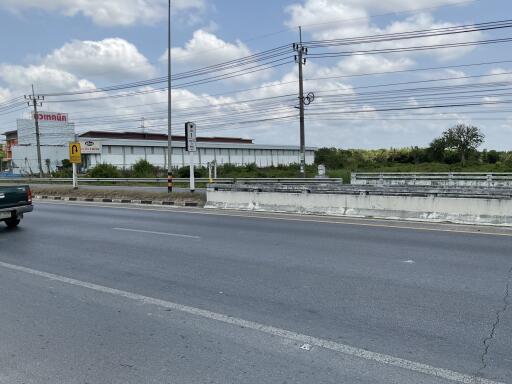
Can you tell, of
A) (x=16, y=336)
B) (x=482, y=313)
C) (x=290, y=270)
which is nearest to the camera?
(x=16, y=336)

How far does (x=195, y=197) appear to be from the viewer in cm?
2208

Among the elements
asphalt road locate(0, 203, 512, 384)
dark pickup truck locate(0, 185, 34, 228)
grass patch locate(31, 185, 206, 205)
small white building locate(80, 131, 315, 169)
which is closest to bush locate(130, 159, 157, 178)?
small white building locate(80, 131, 315, 169)

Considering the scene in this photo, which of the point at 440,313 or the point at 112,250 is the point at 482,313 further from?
the point at 112,250

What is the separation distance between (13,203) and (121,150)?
7208cm

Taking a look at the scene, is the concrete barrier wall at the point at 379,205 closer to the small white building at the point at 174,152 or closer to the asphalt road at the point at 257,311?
the asphalt road at the point at 257,311

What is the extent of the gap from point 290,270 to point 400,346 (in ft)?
11.0

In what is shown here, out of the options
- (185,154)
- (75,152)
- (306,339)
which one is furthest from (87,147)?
(306,339)

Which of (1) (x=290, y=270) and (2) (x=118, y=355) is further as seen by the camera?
(1) (x=290, y=270)

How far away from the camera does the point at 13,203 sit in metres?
13.9

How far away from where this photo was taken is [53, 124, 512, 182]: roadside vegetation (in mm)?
58938

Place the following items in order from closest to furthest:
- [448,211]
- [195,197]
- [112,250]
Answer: [112,250] < [448,211] < [195,197]

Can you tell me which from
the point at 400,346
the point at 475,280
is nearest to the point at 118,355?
the point at 400,346

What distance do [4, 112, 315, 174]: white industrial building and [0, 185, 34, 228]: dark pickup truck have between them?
2594 inches

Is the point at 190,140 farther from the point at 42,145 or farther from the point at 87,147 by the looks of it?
the point at 42,145
